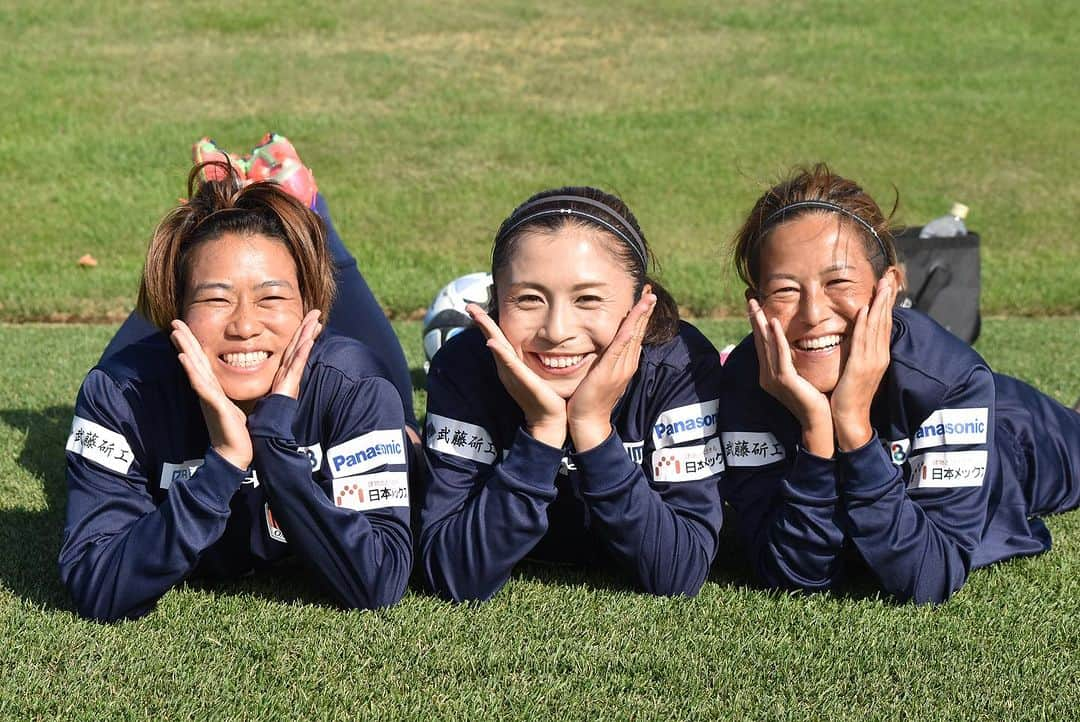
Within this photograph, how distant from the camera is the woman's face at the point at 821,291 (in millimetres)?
3805

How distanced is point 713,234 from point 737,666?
11334mm

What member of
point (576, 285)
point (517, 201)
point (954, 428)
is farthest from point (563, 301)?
point (517, 201)

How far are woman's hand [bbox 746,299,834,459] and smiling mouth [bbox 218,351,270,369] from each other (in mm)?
1497

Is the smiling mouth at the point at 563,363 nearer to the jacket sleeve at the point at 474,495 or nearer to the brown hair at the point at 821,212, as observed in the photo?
the jacket sleeve at the point at 474,495

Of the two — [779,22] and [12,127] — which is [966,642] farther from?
[779,22]

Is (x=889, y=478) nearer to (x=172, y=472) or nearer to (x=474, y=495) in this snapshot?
(x=474, y=495)

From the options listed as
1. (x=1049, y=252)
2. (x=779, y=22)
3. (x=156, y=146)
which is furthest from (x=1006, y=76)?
(x=156, y=146)

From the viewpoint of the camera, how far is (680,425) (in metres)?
3.93

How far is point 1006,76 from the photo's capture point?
20031mm

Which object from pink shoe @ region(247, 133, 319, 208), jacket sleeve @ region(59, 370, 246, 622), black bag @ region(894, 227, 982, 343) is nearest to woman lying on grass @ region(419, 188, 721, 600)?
jacket sleeve @ region(59, 370, 246, 622)

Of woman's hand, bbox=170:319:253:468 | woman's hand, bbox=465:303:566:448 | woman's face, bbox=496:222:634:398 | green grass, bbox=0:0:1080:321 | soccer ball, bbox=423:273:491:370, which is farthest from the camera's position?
green grass, bbox=0:0:1080:321

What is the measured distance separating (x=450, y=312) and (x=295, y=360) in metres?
3.62

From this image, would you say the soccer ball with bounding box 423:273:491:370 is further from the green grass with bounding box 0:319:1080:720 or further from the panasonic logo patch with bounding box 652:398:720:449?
the panasonic logo patch with bounding box 652:398:720:449

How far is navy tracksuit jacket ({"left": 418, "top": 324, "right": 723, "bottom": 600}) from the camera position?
3.68m
